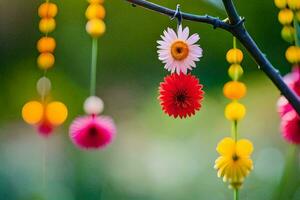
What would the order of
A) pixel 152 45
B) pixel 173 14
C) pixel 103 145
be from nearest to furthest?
1. pixel 173 14
2. pixel 103 145
3. pixel 152 45

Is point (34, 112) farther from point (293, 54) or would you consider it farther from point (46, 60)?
point (293, 54)

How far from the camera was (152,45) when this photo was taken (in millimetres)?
936

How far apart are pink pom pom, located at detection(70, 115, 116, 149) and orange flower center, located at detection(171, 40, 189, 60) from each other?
6.8 inches

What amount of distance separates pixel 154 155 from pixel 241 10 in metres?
0.29

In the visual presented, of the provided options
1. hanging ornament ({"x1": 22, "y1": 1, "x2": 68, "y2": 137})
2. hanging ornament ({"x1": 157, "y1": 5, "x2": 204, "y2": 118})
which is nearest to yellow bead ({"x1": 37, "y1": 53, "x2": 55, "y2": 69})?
hanging ornament ({"x1": 22, "y1": 1, "x2": 68, "y2": 137})

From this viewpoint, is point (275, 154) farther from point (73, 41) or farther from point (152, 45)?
point (73, 41)

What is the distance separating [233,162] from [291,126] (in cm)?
11

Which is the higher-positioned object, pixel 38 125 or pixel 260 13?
pixel 260 13

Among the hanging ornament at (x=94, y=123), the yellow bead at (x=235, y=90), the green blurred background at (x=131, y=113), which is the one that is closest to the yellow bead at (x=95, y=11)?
the hanging ornament at (x=94, y=123)

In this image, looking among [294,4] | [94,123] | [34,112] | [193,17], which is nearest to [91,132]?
[94,123]

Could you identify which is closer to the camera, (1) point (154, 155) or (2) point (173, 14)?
(2) point (173, 14)

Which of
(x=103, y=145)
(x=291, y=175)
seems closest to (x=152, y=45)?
(x=103, y=145)

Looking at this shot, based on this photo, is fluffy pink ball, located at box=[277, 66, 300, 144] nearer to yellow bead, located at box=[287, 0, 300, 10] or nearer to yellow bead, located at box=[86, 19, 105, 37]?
yellow bead, located at box=[287, 0, 300, 10]

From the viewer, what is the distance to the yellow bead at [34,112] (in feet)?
2.86
